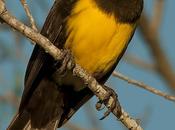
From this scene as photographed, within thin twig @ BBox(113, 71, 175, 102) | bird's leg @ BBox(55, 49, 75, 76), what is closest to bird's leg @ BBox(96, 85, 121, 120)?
thin twig @ BBox(113, 71, 175, 102)

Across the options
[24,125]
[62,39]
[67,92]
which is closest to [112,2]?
[62,39]

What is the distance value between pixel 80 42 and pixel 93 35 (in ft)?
0.42

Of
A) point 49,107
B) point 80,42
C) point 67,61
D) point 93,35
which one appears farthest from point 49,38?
point 49,107

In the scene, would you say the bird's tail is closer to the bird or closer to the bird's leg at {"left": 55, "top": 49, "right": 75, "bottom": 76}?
the bird

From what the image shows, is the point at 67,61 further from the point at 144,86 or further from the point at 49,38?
the point at 144,86

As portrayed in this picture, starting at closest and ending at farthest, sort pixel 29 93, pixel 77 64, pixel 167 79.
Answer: pixel 77 64
pixel 29 93
pixel 167 79

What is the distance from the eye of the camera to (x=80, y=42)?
6.33m

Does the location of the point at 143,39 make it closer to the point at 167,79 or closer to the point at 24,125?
the point at 167,79

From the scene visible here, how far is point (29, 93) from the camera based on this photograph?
22.4 feet

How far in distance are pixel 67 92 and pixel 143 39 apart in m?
1.66

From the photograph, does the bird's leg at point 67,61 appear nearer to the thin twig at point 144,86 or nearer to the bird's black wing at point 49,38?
the bird's black wing at point 49,38

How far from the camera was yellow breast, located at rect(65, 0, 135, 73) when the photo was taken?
6285mm

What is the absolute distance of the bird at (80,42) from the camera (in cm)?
631

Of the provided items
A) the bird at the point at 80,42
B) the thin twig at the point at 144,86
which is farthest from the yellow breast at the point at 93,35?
the thin twig at the point at 144,86
